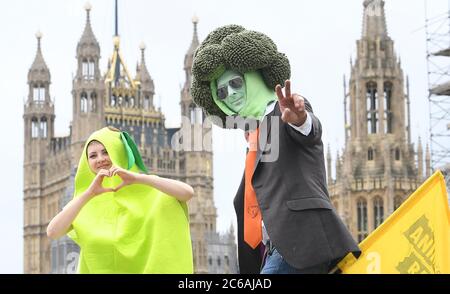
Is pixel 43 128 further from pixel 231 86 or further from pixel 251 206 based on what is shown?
pixel 251 206

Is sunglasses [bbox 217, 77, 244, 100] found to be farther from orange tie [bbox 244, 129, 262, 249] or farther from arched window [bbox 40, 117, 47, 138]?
arched window [bbox 40, 117, 47, 138]

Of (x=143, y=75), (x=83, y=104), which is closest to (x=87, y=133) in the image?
(x=83, y=104)

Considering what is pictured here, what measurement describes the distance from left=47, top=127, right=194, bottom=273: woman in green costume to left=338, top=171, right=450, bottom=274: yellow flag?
2.57 ft

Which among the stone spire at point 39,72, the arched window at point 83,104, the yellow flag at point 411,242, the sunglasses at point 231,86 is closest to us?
the yellow flag at point 411,242

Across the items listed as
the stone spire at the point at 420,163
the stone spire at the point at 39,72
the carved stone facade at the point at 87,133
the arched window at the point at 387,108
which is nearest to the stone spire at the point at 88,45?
the carved stone facade at the point at 87,133

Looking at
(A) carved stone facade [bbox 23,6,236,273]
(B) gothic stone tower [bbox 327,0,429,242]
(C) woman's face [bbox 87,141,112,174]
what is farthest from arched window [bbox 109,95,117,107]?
(C) woman's face [bbox 87,141,112,174]

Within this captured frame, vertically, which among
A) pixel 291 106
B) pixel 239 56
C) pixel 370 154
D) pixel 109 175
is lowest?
pixel 109 175

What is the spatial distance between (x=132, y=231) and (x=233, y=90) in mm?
752

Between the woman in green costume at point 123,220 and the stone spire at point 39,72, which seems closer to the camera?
the woman in green costume at point 123,220

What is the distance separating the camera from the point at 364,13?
6862 centimetres

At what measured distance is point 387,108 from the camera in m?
66.8

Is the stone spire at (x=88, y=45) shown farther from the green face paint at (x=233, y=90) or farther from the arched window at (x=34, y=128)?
the green face paint at (x=233, y=90)

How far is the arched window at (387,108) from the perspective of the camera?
66.8 meters

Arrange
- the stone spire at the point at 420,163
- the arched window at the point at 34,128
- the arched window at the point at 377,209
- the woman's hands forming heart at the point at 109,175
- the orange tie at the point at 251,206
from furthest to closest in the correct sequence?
the arched window at the point at 34,128 → the stone spire at the point at 420,163 → the arched window at the point at 377,209 → the orange tie at the point at 251,206 → the woman's hands forming heart at the point at 109,175
